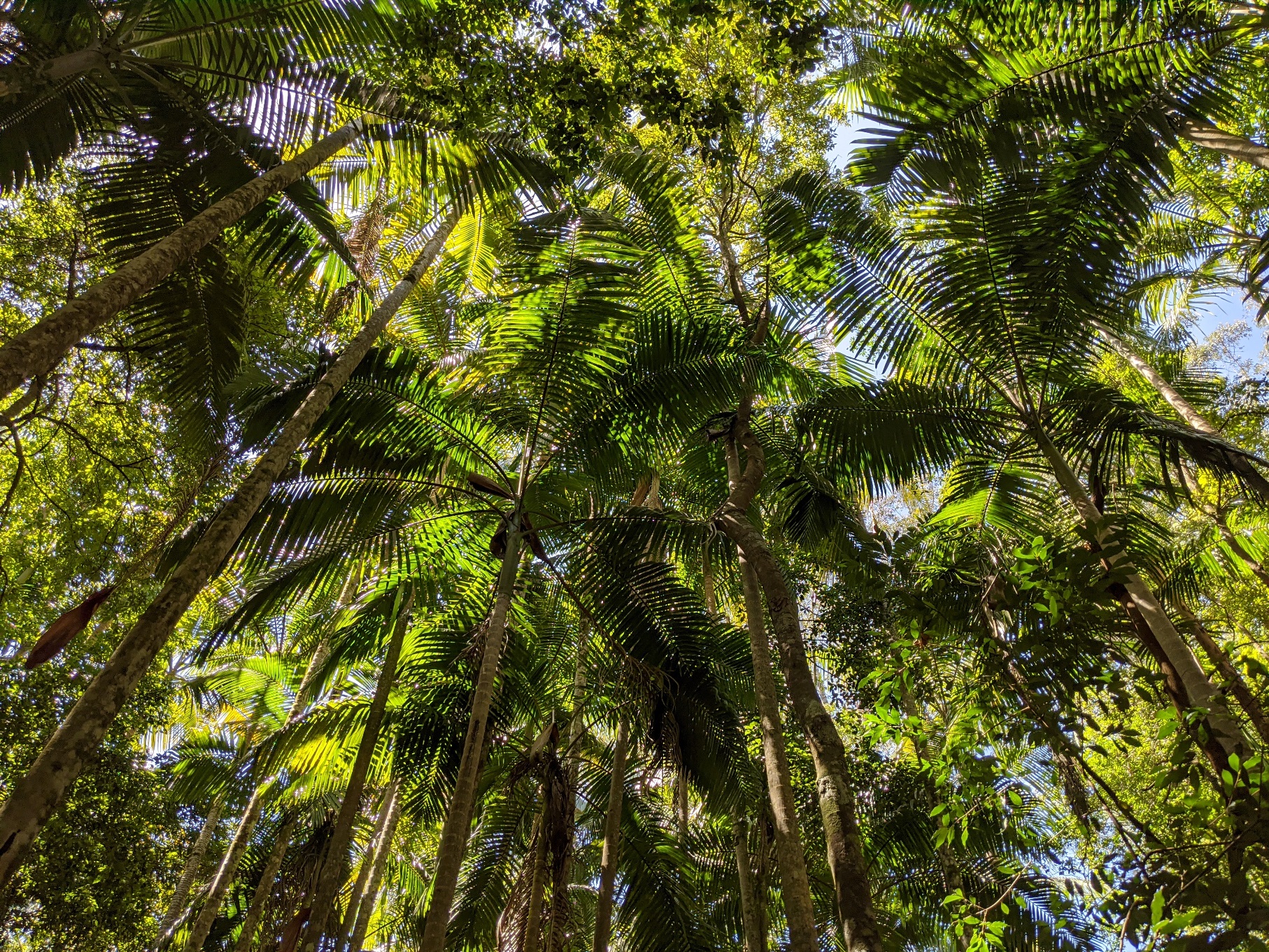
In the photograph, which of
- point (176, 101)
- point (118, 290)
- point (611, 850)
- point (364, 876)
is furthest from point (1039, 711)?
point (364, 876)

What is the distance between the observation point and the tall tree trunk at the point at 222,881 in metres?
6.49

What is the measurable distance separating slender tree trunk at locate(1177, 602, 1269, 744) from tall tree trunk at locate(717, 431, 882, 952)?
1698 mm

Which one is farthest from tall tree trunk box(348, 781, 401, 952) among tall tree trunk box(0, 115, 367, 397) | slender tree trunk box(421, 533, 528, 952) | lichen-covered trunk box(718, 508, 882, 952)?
tall tree trunk box(0, 115, 367, 397)

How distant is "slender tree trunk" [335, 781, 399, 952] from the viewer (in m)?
6.80

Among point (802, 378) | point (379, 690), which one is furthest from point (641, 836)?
point (802, 378)

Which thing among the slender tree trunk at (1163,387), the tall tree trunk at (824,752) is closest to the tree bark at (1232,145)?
the slender tree trunk at (1163,387)

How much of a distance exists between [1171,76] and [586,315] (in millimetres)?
Answer: 4111

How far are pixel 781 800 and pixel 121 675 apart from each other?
136 inches

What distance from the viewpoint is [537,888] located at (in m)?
5.19

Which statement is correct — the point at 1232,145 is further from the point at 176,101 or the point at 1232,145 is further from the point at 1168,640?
the point at 176,101

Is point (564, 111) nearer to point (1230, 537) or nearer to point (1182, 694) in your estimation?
point (1182, 694)

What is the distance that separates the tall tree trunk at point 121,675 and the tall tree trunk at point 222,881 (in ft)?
14.5

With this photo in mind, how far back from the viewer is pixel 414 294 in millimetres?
8391

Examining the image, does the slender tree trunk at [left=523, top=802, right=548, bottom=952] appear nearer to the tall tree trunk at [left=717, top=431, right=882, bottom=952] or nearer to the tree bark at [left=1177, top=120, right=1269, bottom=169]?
the tall tree trunk at [left=717, top=431, right=882, bottom=952]
